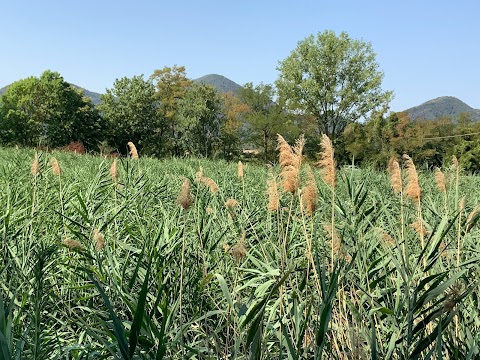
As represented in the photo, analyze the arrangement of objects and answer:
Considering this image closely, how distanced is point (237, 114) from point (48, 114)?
20.2 m

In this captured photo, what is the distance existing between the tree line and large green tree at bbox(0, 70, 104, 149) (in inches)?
4.0

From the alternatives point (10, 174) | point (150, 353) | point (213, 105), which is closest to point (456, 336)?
point (150, 353)

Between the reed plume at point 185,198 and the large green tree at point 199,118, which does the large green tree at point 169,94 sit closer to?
the large green tree at point 199,118

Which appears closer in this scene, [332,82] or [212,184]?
[212,184]

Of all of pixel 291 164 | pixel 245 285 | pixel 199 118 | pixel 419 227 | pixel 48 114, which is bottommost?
pixel 245 285

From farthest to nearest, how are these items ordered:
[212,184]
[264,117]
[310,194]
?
[264,117]
[212,184]
[310,194]

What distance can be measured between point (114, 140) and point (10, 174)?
41.4 metres

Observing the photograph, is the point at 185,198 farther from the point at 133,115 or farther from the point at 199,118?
the point at 133,115

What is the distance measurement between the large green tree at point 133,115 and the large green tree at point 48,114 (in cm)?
190

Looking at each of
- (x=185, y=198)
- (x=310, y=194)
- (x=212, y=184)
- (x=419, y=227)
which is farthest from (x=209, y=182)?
(x=419, y=227)

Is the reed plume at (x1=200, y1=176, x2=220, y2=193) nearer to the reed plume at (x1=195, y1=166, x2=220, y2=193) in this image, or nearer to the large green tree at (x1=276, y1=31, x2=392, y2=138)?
the reed plume at (x1=195, y1=166, x2=220, y2=193)

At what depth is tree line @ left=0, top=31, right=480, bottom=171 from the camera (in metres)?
40.7

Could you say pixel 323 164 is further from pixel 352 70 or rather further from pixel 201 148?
pixel 352 70

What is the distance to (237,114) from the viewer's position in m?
49.2
